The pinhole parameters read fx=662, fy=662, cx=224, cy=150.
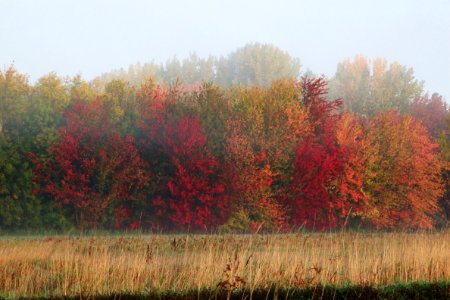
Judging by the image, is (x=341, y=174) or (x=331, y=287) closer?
(x=331, y=287)

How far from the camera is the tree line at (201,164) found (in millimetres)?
38531

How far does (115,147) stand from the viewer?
39.2 meters

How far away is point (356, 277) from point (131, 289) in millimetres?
4810

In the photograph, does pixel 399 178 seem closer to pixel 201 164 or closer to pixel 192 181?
pixel 201 164

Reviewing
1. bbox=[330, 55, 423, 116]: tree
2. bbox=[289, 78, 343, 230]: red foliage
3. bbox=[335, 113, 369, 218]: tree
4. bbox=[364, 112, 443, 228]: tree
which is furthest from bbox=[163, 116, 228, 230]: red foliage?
bbox=[330, 55, 423, 116]: tree

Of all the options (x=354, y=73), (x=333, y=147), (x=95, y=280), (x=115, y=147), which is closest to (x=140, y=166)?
(x=115, y=147)

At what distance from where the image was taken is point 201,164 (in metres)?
37.5

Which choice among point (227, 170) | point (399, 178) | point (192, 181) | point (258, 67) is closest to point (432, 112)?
point (399, 178)

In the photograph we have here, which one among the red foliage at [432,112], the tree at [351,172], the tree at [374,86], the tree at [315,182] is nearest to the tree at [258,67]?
the tree at [374,86]

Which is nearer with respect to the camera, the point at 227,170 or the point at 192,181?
the point at 192,181

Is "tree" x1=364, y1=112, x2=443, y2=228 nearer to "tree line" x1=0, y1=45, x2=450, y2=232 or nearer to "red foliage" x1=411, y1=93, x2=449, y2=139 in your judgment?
"tree line" x1=0, y1=45, x2=450, y2=232

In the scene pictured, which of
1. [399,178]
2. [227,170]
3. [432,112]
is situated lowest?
[399,178]

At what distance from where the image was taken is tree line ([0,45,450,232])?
126 ft

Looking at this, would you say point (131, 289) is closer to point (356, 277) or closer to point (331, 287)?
point (331, 287)
